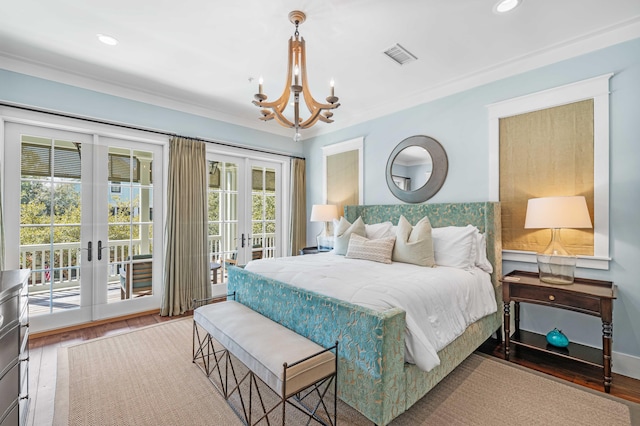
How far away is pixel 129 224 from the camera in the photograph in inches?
142

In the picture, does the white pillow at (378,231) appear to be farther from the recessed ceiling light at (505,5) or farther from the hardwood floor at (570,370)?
the recessed ceiling light at (505,5)

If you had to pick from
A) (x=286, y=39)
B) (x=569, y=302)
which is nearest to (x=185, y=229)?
(x=286, y=39)

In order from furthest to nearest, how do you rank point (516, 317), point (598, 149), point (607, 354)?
point (516, 317) → point (598, 149) → point (607, 354)

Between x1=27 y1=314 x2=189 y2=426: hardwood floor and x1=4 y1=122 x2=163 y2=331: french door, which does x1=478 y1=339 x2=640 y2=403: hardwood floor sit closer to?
x1=27 y1=314 x2=189 y2=426: hardwood floor

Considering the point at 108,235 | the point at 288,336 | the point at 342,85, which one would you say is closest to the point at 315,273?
the point at 288,336

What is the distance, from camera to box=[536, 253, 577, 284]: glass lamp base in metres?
2.35

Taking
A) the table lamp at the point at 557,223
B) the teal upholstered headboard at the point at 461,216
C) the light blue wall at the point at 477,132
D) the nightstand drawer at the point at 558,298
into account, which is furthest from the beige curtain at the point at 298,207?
the table lamp at the point at 557,223

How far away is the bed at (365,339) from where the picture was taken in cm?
154

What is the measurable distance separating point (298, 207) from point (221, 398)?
3.45m

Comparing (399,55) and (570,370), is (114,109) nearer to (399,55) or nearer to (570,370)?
(399,55)

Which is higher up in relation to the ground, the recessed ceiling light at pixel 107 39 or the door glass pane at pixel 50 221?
the recessed ceiling light at pixel 107 39

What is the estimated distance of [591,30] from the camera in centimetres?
239

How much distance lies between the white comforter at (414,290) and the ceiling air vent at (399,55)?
203 cm

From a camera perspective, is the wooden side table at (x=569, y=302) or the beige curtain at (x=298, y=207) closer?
the wooden side table at (x=569, y=302)
